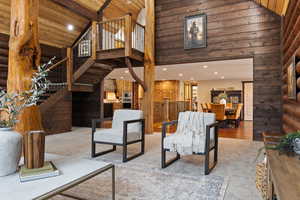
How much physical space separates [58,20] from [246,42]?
17.8 ft

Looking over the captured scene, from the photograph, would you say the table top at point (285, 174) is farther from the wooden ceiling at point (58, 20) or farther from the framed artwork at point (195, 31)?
the wooden ceiling at point (58, 20)

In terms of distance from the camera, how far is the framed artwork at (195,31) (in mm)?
5691

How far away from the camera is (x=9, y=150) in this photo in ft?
4.98

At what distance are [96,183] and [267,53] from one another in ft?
16.1

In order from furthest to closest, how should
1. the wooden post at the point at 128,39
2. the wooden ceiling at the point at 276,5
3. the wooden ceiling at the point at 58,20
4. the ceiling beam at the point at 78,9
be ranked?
the ceiling beam at the point at 78,9
the wooden ceiling at the point at 58,20
the wooden post at the point at 128,39
the wooden ceiling at the point at 276,5

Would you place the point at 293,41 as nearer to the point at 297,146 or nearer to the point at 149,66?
the point at 297,146

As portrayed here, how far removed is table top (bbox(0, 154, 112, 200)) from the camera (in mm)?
1287

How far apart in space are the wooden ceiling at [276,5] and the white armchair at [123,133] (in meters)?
3.72

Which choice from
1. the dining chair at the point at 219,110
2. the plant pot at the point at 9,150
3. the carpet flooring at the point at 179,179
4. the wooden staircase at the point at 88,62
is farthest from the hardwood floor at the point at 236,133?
the plant pot at the point at 9,150

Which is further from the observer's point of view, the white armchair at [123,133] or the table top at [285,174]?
the white armchair at [123,133]

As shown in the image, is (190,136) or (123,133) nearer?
(190,136)

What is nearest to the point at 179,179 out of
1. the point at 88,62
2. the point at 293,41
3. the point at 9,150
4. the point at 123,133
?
the point at 123,133

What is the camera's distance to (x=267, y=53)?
503 cm

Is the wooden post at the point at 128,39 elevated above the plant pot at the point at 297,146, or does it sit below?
above
